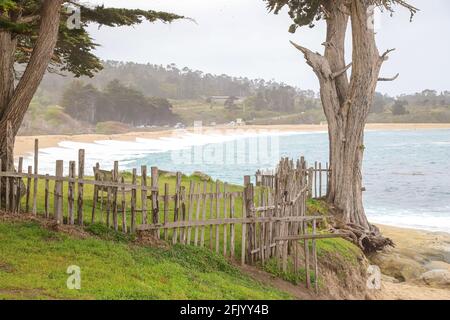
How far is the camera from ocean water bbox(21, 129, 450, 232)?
31.6 metres

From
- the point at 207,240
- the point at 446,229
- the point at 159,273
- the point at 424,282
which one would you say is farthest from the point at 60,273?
the point at 446,229

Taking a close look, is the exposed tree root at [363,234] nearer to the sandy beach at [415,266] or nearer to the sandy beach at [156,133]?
the sandy beach at [415,266]

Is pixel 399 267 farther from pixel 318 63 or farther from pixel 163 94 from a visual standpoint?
pixel 163 94

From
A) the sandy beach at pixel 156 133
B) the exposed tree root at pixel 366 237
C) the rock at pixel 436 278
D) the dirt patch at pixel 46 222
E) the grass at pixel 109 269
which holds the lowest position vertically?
the rock at pixel 436 278

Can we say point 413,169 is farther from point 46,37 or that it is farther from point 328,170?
point 46,37

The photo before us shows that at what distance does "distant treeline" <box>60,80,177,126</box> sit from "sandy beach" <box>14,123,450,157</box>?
6464 millimetres

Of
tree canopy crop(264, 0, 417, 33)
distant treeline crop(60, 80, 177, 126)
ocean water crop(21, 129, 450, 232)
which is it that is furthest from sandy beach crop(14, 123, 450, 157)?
tree canopy crop(264, 0, 417, 33)

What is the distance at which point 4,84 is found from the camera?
12.7 meters

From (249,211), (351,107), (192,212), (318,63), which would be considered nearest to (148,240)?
(192,212)

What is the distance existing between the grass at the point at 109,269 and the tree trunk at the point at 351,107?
Result: 26.2 ft

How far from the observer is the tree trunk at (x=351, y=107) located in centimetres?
1756

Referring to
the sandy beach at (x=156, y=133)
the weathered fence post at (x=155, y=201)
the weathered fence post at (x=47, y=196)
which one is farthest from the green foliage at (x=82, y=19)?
the sandy beach at (x=156, y=133)

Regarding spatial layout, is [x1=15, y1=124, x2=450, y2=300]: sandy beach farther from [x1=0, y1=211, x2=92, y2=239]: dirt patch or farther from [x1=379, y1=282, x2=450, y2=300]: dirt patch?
[x1=0, y1=211, x2=92, y2=239]: dirt patch
